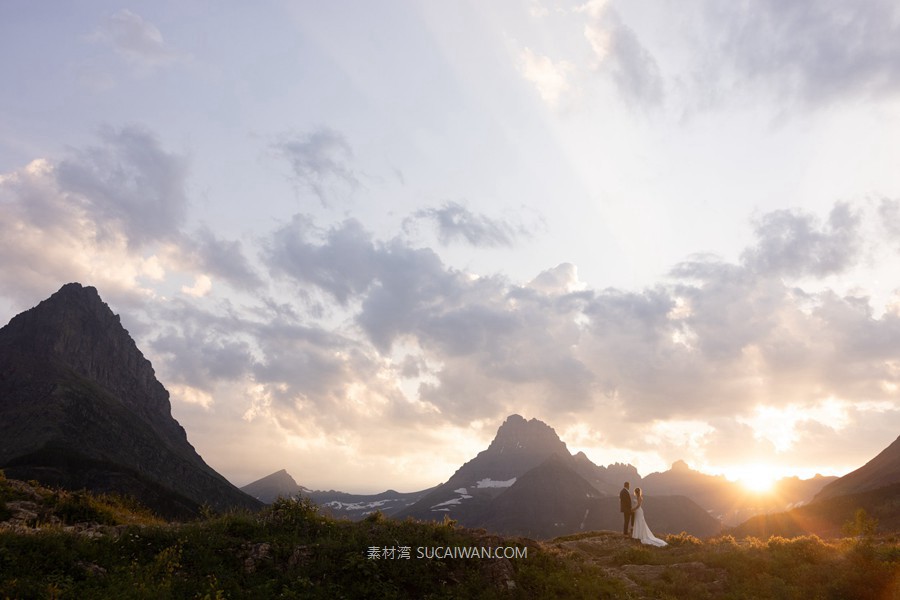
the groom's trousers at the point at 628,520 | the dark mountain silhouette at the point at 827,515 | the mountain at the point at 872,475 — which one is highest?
the mountain at the point at 872,475

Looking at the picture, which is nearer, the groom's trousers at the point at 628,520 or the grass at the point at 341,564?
the grass at the point at 341,564

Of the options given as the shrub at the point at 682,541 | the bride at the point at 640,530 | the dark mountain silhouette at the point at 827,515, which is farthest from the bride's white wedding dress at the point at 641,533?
the dark mountain silhouette at the point at 827,515

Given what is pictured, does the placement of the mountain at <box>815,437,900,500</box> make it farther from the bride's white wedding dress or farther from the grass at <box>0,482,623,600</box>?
the grass at <box>0,482,623,600</box>

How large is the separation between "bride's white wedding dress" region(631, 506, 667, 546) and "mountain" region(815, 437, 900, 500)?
422 feet

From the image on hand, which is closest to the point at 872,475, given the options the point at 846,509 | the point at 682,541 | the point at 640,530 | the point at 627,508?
the point at 846,509

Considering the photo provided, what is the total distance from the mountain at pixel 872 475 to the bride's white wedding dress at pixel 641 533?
128665 millimetres

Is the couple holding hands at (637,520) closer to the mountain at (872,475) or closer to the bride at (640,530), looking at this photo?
the bride at (640,530)

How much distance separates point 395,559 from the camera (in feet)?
64.6

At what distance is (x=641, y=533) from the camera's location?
32.4m

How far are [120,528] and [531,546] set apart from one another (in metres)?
16.1

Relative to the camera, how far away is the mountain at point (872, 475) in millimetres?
132625

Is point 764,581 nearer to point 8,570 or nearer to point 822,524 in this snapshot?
point 8,570

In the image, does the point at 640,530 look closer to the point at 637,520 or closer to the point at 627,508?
the point at 637,520

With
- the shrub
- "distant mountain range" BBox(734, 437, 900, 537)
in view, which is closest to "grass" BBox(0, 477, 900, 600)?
the shrub
